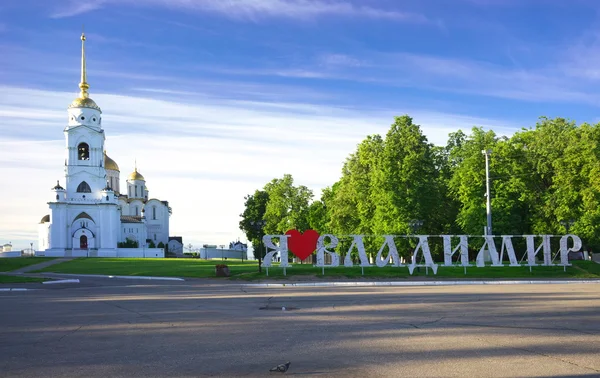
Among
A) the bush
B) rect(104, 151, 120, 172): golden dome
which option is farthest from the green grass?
rect(104, 151, 120, 172): golden dome

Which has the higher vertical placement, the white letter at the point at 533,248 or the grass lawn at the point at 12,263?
the white letter at the point at 533,248

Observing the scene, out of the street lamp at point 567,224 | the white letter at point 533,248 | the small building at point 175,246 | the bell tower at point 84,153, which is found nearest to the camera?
the white letter at point 533,248

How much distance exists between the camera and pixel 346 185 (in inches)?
2466

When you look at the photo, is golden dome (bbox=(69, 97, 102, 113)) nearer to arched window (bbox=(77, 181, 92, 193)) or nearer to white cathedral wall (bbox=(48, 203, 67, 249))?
arched window (bbox=(77, 181, 92, 193))

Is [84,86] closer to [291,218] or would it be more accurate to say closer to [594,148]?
[291,218]

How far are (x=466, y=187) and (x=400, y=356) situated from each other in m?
44.6

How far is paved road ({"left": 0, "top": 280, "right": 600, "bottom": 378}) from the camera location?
932 centimetres

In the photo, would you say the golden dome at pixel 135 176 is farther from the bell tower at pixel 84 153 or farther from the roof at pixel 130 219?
the bell tower at pixel 84 153

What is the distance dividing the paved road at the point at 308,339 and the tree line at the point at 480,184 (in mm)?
30892

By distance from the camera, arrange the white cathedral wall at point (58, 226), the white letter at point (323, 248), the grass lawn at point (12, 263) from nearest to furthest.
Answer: the white letter at point (323, 248) < the grass lawn at point (12, 263) < the white cathedral wall at point (58, 226)

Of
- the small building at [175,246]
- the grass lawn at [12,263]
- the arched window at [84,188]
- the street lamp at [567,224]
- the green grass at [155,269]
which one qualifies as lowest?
the small building at [175,246]

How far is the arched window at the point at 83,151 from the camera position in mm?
109188

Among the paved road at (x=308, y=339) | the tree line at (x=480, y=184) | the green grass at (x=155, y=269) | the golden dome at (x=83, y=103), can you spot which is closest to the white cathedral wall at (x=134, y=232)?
the golden dome at (x=83, y=103)

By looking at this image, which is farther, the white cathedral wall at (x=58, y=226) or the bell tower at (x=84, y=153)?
the bell tower at (x=84, y=153)
